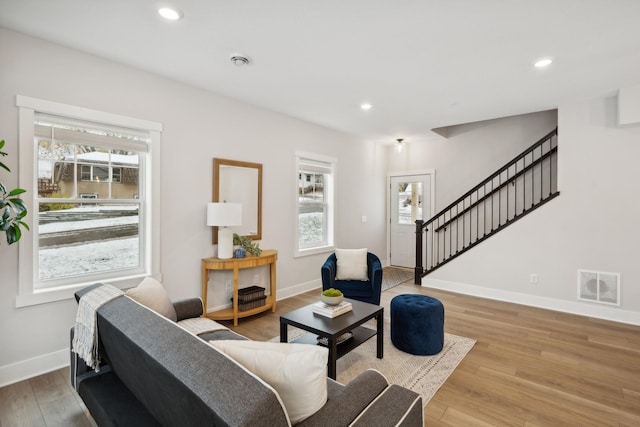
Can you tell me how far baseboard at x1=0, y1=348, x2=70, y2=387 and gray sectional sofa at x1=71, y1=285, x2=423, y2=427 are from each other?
114 centimetres

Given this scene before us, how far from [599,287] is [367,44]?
13.5 ft

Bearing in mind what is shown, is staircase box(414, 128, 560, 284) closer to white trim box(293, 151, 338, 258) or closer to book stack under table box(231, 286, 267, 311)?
white trim box(293, 151, 338, 258)

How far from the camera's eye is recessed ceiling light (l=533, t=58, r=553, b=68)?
113 inches

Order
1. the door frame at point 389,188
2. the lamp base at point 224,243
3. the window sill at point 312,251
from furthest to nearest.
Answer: the door frame at point 389,188 < the window sill at point 312,251 < the lamp base at point 224,243

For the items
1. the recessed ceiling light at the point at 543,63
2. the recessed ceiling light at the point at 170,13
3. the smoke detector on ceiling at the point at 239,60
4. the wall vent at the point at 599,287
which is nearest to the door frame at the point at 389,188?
the wall vent at the point at 599,287

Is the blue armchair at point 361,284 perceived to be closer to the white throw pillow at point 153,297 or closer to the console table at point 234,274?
the console table at point 234,274

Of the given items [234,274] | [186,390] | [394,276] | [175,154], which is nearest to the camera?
[186,390]

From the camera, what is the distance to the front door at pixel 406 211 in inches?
253

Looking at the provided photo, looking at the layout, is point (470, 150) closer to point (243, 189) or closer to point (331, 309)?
point (243, 189)

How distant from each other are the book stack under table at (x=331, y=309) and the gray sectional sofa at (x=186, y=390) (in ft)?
3.56

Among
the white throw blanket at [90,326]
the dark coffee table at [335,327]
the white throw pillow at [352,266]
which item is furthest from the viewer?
the white throw pillow at [352,266]

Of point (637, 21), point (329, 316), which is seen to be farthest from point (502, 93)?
point (329, 316)

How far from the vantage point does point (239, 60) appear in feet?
9.32

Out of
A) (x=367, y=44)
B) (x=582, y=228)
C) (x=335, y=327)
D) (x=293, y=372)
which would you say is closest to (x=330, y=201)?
(x=367, y=44)
